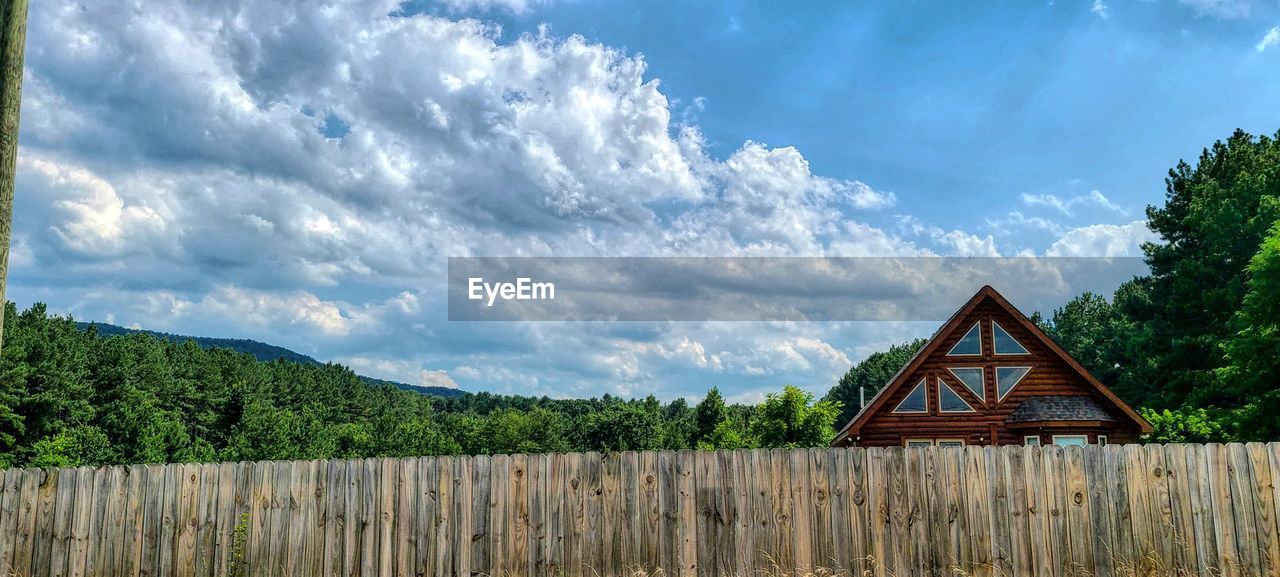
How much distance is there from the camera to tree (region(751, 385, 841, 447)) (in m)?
43.9

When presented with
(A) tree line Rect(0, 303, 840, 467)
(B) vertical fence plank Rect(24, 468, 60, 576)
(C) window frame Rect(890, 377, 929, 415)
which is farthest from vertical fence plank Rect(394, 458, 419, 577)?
(A) tree line Rect(0, 303, 840, 467)

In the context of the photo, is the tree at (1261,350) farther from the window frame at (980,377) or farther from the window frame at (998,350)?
the window frame at (980,377)

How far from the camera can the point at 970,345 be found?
2803cm

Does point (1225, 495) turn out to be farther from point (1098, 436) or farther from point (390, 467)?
point (1098, 436)

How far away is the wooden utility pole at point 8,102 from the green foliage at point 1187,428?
33.3m

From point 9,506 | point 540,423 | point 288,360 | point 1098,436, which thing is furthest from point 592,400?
point 9,506

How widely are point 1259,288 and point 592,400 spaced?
14686 cm

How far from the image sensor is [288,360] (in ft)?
311

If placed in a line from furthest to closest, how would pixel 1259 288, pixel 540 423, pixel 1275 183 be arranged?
1. pixel 540 423
2. pixel 1275 183
3. pixel 1259 288

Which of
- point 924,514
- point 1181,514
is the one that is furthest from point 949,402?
point 924,514

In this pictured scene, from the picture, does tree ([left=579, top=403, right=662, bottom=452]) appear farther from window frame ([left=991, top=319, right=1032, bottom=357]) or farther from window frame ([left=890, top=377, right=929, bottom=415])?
window frame ([left=991, top=319, right=1032, bottom=357])

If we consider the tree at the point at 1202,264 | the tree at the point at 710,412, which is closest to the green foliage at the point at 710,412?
the tree at the point at 710,412

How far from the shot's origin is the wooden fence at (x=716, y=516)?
9.76 metres

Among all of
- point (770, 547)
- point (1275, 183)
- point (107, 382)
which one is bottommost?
point (770, 547)
